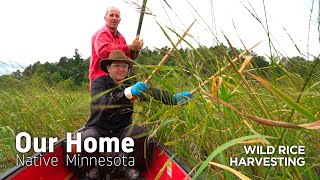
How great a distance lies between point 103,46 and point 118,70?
20.6 inches

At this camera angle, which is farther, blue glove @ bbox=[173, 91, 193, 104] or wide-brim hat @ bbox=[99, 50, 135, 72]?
wide-brim hat @ bbox=[99, 50, 135, 72]

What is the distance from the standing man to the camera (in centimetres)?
310

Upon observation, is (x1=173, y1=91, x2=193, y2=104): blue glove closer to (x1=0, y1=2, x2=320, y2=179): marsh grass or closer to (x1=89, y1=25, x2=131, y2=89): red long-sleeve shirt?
(x1=0, y1=2, x2=320, y2=179): marsh grass

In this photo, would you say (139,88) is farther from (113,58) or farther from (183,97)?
(113,58)

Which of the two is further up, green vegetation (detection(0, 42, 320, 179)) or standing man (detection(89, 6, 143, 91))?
standing man (detection(89, 6, 143, 91))

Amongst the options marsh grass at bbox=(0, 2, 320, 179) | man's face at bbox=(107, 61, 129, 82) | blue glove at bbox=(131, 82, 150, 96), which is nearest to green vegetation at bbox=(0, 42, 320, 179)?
marsh grass at bbox=(0, 2, 320, 179)

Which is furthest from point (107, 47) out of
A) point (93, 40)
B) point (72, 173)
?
point (72, 173)

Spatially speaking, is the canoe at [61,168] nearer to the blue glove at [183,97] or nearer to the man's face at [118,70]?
the blue glove at [183,97]

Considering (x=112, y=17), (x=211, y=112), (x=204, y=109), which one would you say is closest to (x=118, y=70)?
(x=112, y=17)

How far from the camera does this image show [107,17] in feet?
11.3

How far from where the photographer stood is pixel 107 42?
10.4ft

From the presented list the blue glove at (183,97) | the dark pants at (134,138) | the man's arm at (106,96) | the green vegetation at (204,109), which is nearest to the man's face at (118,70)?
the man's arm at (106,96)

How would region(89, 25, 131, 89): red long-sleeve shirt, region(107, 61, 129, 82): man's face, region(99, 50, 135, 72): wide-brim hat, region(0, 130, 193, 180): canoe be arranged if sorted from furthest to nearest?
1. region(89, 25, 131, 89): red long-sleeve shirt
2. region(107, 61, 129, 82): man's face
3. region(99, 50, 135, 72): wide-brim hat
4. region(0, 130, 193, 180): canoe

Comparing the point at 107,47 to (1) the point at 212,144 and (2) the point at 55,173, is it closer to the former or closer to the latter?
(2) the point at 55,173
